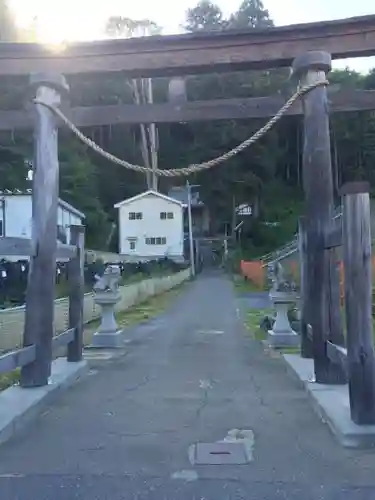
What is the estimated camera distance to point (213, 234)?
6669 cm

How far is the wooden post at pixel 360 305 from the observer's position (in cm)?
534

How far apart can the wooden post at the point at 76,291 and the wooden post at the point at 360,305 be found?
4505 mm

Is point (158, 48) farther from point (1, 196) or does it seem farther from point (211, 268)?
point (211, 268)

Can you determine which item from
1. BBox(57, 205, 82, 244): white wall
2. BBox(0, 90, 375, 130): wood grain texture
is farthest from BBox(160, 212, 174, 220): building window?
BBox(0, 90, 375, 130): wood grain texture

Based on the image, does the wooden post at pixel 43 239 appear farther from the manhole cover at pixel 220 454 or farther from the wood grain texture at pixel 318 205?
the wood grain texture at pixel 318 205

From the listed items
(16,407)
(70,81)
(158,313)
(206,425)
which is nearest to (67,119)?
(70,81)

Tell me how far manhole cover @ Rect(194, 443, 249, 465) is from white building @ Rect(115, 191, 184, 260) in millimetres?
50976

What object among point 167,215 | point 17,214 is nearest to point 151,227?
point 167,215

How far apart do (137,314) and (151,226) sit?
123 feet

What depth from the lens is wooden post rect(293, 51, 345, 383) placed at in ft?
25.0

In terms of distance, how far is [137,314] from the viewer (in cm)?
2122

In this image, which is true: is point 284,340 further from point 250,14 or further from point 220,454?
point 250,14

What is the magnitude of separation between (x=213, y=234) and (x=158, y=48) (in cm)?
5888

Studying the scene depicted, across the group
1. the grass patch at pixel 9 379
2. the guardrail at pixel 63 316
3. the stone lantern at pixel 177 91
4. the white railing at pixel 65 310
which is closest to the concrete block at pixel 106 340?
the white railing at pixel 65 310
